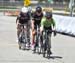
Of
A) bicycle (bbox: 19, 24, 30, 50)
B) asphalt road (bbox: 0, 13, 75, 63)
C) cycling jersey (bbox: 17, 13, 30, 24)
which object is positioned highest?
cycling jersey (bbox: 17, 13, 30, 24)

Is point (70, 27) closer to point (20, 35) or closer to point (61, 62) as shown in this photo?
point (20, 35)

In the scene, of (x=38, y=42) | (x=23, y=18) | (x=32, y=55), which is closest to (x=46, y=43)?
(x=32, y=55)

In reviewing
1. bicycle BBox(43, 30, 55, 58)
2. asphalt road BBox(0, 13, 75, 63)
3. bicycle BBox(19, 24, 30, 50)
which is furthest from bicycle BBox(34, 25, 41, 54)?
bicycle BBox(43, 30, 55, 58)

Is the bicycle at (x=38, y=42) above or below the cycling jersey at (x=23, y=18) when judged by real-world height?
below

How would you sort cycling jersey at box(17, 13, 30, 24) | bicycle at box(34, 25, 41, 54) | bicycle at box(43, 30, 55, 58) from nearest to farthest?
1. bicycle at box(43, 30, 55, 58)
2. bicycle at box(34, 25, 41, 54)
3. cycling jersey at box(17, 13, 30, 24)

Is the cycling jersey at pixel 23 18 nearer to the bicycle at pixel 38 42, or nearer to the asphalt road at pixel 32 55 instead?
the bicycle at pixel 38 42

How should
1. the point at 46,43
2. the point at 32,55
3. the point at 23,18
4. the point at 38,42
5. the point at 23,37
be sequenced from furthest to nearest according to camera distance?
the point at 23,37, the point at 23,18, the point at 38,42, the point at 32,55, the point at 46,43

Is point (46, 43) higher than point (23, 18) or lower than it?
lower

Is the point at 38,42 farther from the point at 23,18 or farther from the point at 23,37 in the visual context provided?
the point at 23,18

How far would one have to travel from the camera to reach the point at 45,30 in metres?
12.9

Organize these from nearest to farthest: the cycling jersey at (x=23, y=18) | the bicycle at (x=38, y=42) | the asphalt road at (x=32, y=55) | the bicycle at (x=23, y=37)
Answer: the asphalt road at (x=32, y=55)
the bicycle at (x=38, y=42)
the cycling jersey at (x=23, y=18)
the bicycle at (x=23, y=37)

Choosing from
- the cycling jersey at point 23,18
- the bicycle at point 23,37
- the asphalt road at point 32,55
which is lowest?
the asphalt road at point 32,55

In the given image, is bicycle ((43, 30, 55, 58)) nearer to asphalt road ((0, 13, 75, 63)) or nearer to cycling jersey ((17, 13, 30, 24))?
asphalt road ((0, 13, 75, 63))

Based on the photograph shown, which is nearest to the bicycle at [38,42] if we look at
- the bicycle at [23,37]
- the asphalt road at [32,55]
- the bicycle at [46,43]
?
the asphalt road at [32,55]
